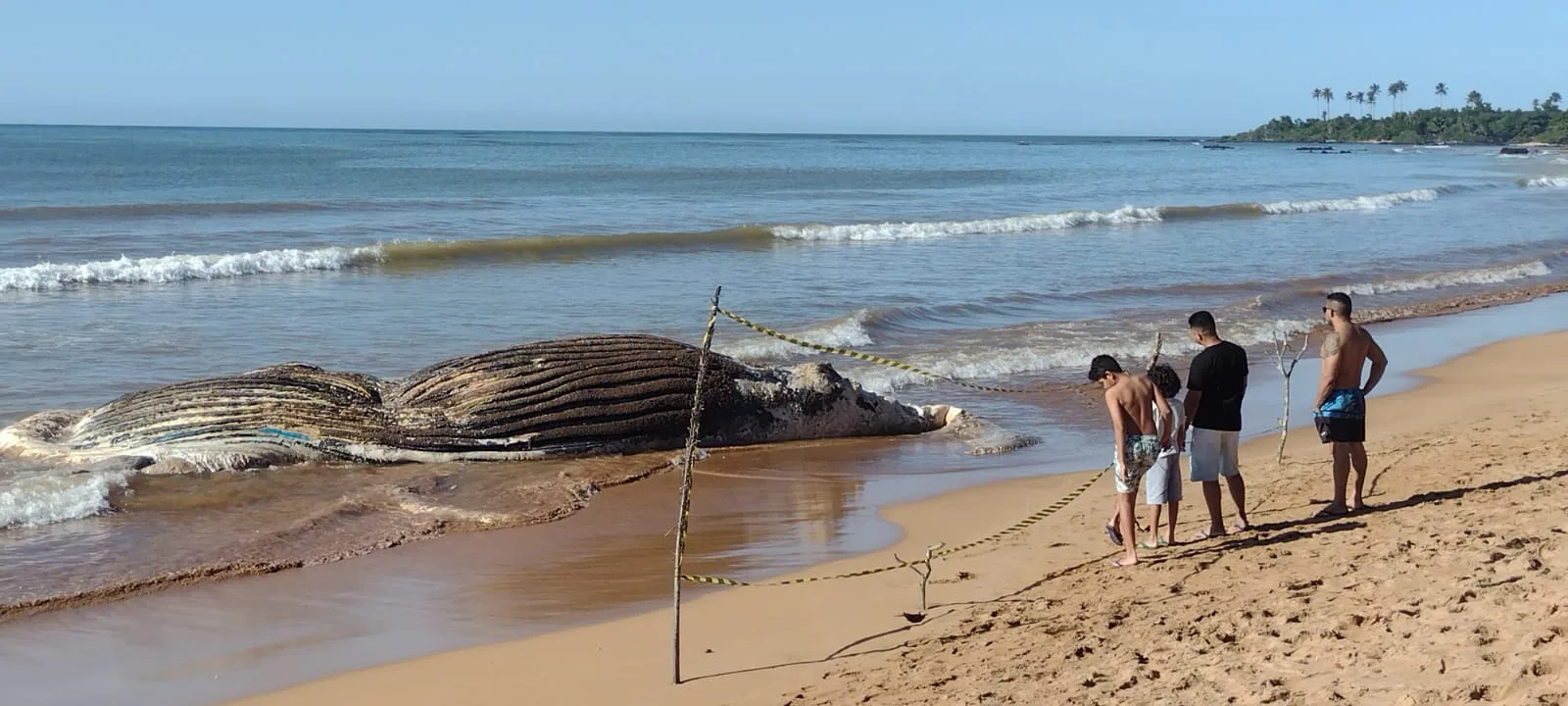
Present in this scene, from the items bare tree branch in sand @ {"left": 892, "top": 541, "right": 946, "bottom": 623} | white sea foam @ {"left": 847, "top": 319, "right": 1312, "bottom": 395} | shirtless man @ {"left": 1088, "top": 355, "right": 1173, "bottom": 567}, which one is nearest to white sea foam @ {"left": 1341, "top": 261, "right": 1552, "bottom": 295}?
white sea foam @ {"left": 847, "top": 319, "right": 1312, "bottom": 395}

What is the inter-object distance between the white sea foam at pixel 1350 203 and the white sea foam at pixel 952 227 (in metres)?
6.20

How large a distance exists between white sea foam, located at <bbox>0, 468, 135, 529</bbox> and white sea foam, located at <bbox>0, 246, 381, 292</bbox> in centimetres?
1236

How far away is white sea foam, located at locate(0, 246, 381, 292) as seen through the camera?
19312 mm

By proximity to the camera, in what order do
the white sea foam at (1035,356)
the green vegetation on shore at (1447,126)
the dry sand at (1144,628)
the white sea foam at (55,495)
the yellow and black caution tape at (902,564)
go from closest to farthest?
the dry sand at (1144,628)
the yellow and black caution tape at (902,564)
the white sea foam at (55,495)
the white sea foam at (1035,356)
the green vegetation on shore at (1447,126)

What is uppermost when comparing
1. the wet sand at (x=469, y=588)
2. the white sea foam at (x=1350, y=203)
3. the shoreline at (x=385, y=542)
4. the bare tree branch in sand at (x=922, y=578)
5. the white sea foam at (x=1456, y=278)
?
the white sea foam at (x=1350, y=203)

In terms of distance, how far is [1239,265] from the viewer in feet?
79.8

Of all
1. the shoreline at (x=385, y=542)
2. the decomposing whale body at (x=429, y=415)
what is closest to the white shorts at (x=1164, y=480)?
the shoreline at (x=385, y=542)

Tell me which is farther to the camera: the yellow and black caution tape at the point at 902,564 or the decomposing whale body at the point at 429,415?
the decomposing whale body at the point at 429,415

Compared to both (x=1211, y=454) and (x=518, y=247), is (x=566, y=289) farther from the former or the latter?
(x=1211, y=454)

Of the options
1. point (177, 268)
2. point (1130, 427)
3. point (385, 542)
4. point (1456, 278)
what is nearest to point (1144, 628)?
point (1130, 427)

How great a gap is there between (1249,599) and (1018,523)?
2409 millimetres

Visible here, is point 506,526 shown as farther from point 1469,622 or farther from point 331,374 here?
point 1469,622

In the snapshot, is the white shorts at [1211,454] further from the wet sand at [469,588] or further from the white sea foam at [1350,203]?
the white sea foam at [1350,203]

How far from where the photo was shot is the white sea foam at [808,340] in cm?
1393
